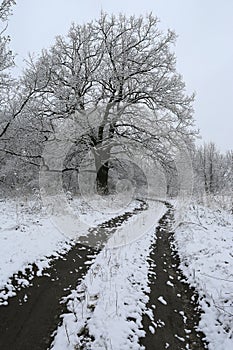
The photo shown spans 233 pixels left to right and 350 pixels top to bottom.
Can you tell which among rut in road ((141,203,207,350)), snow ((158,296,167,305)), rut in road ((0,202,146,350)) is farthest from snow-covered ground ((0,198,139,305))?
snow ((158,296,167,305))

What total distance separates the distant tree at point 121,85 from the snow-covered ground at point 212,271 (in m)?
9.13

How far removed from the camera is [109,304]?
4.63 m

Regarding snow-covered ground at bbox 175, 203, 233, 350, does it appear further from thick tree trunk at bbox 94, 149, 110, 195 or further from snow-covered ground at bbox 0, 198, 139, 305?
thick tree trunk at bbox 94, 149, 110, 195

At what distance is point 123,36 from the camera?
60.5 feet

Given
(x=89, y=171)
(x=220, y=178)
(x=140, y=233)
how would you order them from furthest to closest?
1. (x=220, y=178)
2. (x=89, y=171)
3. (x=140, y=233)

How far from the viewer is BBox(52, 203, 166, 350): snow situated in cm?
370

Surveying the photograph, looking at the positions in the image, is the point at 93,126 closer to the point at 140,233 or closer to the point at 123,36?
the point at 123,36

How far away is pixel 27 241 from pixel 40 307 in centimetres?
303

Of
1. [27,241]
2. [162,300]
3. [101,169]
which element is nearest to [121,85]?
[101,169]

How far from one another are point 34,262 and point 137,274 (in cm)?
281

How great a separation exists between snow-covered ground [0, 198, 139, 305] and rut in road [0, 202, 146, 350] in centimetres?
27

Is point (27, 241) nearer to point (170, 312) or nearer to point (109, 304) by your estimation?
point (109, 304)

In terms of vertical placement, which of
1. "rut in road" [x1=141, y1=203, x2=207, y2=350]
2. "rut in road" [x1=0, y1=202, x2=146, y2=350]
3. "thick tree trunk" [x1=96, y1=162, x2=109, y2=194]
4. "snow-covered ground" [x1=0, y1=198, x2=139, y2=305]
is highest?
"thick tree trunk" [x1=96, y1=162, x2=109, y2=194]

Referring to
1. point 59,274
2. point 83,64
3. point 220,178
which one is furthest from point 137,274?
point 220,178
